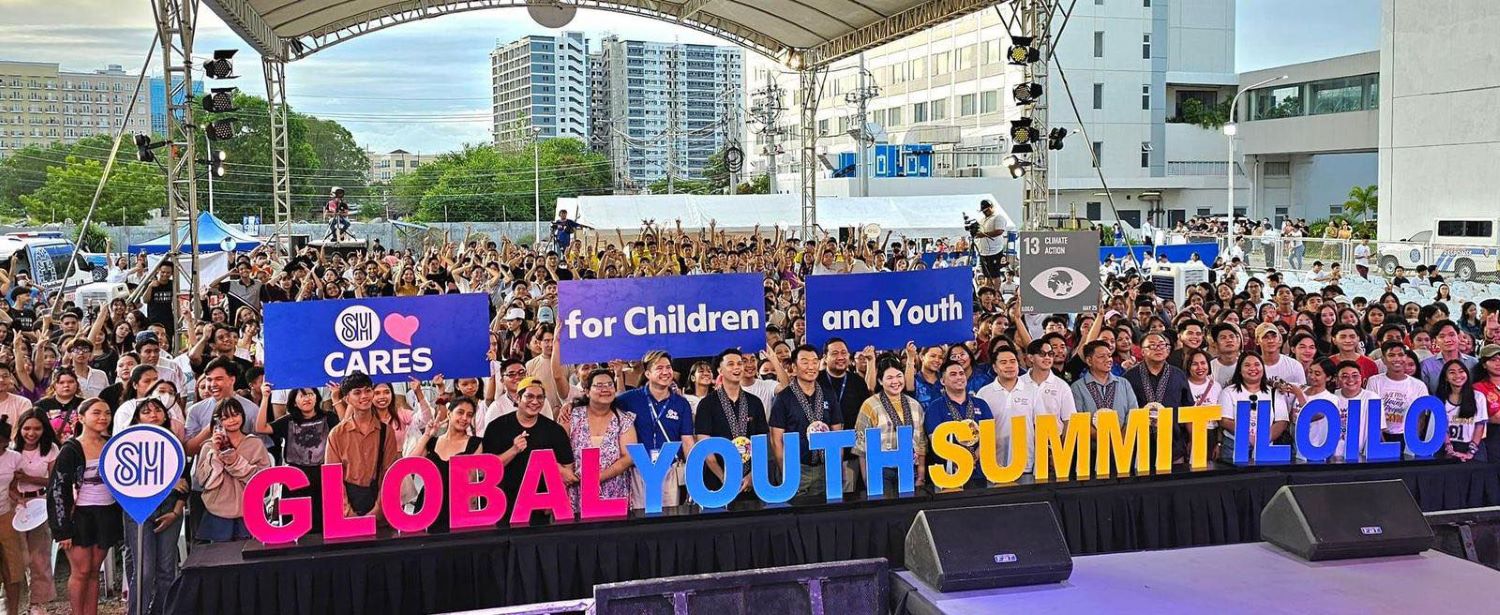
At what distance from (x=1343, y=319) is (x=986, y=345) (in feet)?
11.7

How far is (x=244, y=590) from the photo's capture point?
19.9 ft

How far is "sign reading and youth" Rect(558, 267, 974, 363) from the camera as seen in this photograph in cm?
740

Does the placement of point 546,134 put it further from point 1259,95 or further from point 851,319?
point 851,319

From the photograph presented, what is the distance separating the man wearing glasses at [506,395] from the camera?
7.34 metres

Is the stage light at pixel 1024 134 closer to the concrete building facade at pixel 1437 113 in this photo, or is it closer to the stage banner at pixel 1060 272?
the stage banner at pixel 1060 272

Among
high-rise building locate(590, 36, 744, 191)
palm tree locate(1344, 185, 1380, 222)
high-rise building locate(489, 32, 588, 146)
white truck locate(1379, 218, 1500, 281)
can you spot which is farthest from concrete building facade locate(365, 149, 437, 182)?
white truck locate(1379, 218, 1500, 281)

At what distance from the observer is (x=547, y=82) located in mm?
153250

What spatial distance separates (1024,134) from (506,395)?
9.09 m

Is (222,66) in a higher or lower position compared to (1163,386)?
higher

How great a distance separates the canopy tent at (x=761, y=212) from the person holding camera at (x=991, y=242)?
10.6 meters

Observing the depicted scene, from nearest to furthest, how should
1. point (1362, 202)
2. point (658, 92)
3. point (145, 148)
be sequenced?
point (145, 148) < point (1362, 202) < point (658, 92)

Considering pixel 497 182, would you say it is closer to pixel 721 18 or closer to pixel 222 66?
pixel 721 18

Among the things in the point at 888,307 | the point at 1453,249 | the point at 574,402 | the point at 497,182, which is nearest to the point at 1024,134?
the point at 888,307

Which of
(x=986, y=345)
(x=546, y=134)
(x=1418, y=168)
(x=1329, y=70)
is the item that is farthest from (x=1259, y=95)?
(x=546, y=134)
